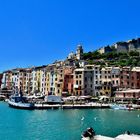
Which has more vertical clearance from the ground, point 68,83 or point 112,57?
point 112,57

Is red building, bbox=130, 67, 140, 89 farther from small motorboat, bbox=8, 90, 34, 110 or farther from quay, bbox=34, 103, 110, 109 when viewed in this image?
small motorboat, bbox=8, 90, 34, 110

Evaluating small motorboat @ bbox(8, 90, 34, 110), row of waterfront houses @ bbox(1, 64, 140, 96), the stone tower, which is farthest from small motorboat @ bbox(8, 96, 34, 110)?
the stone tower

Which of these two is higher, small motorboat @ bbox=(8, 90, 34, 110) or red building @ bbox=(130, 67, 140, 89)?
red building @ bbox=(130, 67, 140, 89)

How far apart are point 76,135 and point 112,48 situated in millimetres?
→ 116212

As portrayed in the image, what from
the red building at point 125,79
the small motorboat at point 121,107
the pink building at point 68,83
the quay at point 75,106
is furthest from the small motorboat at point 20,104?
the red building at point 125,79

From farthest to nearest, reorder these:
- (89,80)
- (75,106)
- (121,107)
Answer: (89,80) → (75,106) → (121,107)

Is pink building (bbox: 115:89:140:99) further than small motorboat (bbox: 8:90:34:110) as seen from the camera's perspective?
Yes

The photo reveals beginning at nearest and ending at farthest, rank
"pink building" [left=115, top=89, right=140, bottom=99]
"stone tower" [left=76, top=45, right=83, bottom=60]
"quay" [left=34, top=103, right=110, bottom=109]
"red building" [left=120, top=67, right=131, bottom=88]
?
"quay" [left=34, top=103, right=110, bottom=109]
"pink building" [left=115, top=89, right=140, bottom=99]
"red building" [left=120, top=67, right=131, bottom=88]
"stone tower" [left=76, top=45, right=83, bottom=60]

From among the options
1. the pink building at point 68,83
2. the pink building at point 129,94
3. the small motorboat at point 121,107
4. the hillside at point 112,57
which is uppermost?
the hillside at point 112,57

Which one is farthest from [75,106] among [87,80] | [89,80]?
[89,80]

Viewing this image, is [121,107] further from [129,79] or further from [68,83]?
[68,83]

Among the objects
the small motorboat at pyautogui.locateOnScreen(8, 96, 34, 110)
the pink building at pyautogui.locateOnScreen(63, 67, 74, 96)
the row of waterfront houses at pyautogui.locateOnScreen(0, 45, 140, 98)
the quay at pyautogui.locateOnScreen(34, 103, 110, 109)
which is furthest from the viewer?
the pink building at pyautogui.locateOnScreen(63, 67, 74, 96)

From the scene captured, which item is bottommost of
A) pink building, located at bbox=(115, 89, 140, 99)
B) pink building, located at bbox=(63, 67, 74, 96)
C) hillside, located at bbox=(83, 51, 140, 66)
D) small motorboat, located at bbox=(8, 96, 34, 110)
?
small motorboat, located at bbox=(8, 96, 34, 110)

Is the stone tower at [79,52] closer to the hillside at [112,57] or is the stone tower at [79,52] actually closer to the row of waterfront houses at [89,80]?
the hillside at [112,57]
